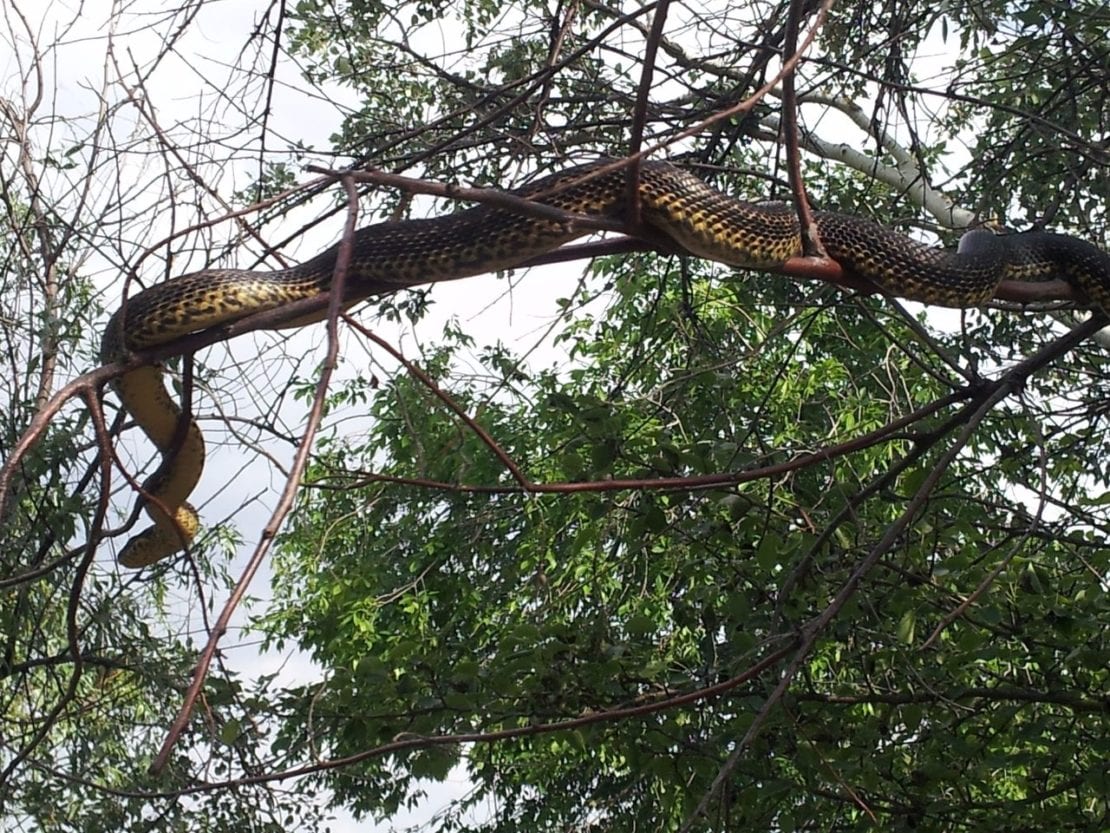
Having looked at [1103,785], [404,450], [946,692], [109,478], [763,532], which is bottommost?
[109,478]

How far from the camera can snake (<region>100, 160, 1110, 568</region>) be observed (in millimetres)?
3322

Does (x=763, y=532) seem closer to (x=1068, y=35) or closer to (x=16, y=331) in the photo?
(x=1068, y=35)

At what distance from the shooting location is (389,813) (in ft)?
38.1

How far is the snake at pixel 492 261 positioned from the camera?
3.32 meters

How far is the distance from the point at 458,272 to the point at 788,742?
1.92m

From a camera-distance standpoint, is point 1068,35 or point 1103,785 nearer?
point 1103,785

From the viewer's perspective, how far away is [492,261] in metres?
3.45

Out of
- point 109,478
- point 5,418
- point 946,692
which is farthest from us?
point 5,418

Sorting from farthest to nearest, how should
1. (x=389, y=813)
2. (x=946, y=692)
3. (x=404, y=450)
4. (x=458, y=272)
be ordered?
1. (x=389, y=813)
2. (x=404, y=450)
3. (x=946, y=692)
4. (x=458, y=272)

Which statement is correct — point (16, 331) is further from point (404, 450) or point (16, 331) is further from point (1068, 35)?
point (1068, 35)

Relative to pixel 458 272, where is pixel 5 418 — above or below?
above

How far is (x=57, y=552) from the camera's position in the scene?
5.73 meters

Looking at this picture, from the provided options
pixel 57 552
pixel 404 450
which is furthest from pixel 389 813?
pixel 57 552

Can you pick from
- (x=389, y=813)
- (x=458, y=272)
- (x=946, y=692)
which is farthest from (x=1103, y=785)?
(x=389, y=813)
